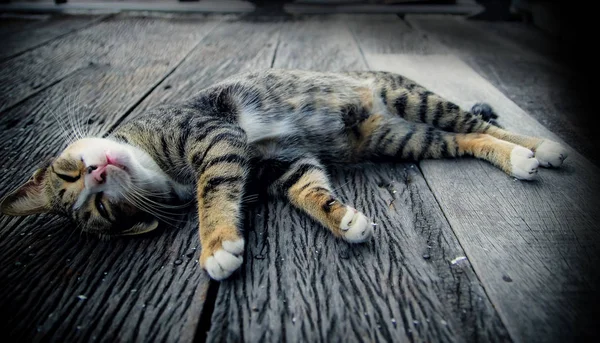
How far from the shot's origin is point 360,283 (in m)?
1.04

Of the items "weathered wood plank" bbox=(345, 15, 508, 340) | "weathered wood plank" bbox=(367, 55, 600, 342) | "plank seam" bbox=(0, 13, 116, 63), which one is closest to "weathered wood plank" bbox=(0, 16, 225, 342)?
"weathered wood plank" bbox=(345, 15, 508, 340)

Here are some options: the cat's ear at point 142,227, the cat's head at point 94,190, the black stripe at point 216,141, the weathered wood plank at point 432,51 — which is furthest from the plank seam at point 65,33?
the weathered wood plank at point 432,51

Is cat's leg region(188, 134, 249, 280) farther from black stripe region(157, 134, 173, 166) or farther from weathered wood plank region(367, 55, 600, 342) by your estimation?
weathered wood plank region(367, 55, 600, 342)

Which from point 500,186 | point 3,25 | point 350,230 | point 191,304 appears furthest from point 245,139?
point 3,25

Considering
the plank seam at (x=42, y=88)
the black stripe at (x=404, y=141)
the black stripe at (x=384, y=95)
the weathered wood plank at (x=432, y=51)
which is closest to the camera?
the weathered wood plank at (x=432, y=51)

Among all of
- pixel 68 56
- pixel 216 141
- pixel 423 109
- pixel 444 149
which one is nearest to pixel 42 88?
pixel 68 56

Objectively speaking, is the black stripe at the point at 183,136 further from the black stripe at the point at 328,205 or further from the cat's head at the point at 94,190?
the black stripe at the point at 328,205

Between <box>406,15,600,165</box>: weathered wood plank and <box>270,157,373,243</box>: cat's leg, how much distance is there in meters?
1.12

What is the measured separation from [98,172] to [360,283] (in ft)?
3.38

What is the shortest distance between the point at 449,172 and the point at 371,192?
0.37 meters

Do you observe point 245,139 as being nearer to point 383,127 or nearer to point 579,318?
point 383,127

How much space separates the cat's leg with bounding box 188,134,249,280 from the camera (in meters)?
1.09

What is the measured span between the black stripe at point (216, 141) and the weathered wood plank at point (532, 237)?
2.65ft

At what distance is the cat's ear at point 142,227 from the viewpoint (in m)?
1.29
